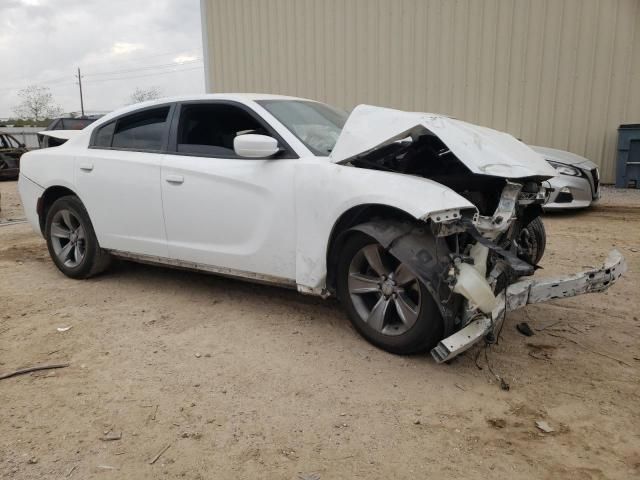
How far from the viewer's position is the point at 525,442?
246 centimetres

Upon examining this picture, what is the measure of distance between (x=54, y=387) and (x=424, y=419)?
6.71ft

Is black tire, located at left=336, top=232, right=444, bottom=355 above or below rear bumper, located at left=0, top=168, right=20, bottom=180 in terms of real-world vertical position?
above

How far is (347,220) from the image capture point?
3.43m

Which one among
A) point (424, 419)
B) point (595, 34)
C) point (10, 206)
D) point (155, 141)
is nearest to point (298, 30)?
point (595, 34)

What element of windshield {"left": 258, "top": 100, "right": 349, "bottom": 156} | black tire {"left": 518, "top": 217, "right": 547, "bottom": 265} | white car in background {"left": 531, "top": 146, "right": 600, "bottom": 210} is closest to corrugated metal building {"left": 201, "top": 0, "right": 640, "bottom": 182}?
white car in background {"left": 531, "top": 146, "right": 600, "bottom": 210}

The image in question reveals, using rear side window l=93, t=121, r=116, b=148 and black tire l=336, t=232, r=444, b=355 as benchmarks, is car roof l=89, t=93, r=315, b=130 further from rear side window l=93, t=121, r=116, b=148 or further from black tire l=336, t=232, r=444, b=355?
black tire l=336, t=232, r=444, b=355

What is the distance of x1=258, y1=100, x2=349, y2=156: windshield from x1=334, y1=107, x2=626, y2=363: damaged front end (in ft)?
1.14

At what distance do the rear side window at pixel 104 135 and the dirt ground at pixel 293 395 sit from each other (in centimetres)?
136

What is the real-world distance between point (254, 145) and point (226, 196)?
54 cm

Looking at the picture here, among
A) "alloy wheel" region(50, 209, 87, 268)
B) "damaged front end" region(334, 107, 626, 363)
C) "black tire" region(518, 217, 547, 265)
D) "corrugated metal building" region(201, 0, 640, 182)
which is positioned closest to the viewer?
"damaged front end" region(334, 107, 626, 363)

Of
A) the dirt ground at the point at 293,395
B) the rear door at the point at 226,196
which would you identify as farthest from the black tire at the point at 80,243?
the rear door at the point at 226,196

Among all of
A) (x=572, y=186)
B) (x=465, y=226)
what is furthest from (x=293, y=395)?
(x=572, y=186)

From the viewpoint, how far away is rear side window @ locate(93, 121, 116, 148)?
4820 millimetres

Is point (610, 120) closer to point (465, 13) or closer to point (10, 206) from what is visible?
point (465, 13)
